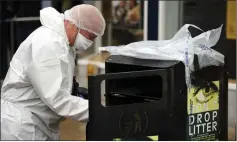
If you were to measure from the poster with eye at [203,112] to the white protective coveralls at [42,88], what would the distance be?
0.43 m

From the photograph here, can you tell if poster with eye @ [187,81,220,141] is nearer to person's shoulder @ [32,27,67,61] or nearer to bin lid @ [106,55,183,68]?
bin lid @ [106,55,183,68]

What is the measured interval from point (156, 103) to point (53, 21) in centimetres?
66

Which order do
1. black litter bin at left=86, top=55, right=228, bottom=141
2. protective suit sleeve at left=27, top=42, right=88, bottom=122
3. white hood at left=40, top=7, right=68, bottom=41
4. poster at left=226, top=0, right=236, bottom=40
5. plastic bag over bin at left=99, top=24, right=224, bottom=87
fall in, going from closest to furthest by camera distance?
black litter bin at left=86, top=55, right=228, bottom=141, plastic bag over bin at left=99, top=24, right=224, bottom=87, protective suit sleeve at left=27, top=42, right=88, bottom=122, white hood at left=40, top=7, right=68, bottom=41, poster at left=226, top=0, right=236, bottom=40

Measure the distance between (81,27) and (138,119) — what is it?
578 mm

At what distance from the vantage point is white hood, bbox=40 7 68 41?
197 centimetres

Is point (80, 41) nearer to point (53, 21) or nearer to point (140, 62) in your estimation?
point (53, 21)

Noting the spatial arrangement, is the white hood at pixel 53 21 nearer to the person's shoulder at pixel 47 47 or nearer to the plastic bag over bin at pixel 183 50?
the person's shoulder at pixel 47 47

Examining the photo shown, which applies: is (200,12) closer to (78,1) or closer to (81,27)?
(78,1)

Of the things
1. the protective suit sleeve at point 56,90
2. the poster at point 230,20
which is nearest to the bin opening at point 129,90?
the protective suit sleeve at point 56,90

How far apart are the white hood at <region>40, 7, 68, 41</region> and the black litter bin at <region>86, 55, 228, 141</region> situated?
0.28 metres

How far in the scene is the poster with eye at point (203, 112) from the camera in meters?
1.71

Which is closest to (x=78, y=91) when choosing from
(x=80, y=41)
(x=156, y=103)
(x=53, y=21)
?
(x=80, y=41)

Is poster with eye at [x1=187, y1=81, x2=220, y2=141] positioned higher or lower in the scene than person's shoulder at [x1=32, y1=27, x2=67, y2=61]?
lower

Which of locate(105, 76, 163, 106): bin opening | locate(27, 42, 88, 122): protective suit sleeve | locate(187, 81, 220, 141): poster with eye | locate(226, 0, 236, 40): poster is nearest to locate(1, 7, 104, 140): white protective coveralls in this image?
locate(27, 42, 88, 122): protective suit sleeve
